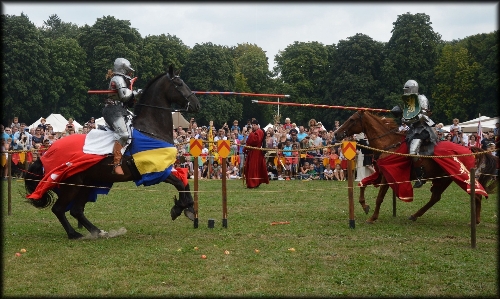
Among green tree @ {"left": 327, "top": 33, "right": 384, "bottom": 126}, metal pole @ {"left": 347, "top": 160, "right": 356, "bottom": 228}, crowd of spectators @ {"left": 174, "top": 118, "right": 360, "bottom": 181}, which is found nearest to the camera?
metal pole @ {"left": 347, "top": 160, "right": 356, "bottom": 228}

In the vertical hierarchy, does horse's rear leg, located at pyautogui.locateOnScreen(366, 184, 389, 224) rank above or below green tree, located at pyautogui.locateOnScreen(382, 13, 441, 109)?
below

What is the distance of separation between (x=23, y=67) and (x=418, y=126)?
33311 millimetres

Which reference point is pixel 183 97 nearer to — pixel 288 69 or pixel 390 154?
pixel 390 154

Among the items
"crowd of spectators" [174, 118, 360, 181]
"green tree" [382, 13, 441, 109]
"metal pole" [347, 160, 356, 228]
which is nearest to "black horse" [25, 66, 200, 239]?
"metal pole" [347, 160, 356, 228]

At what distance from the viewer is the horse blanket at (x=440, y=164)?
1133cm

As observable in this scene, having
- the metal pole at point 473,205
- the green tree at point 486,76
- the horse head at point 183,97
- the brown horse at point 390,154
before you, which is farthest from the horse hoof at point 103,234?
the green tree at point 486,76

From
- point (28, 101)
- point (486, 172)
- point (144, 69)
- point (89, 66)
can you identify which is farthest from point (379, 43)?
point (486, 172)

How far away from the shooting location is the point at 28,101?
42406 mm

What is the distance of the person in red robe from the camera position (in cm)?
1972

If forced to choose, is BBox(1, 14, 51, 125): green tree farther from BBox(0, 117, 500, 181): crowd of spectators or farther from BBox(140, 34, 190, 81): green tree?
BBox(0, 117, 500, 181): crowd of spectators

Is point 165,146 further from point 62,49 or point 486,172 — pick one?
point 62,49

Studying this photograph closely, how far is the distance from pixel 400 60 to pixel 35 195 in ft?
141

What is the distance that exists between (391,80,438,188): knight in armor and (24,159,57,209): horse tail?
6563mm

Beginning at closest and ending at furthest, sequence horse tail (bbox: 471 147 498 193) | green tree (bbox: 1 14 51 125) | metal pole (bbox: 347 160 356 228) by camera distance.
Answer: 1. metal pole (bbox: 347 160 356 228)
2. horse tail (bbox: 471 147 498 193)
3. green tree (bbox: 1 14 51 125)
